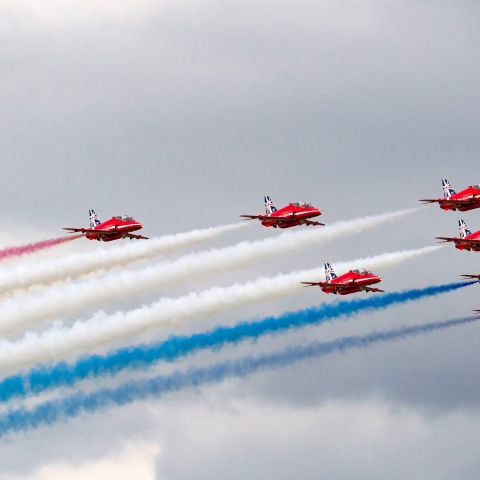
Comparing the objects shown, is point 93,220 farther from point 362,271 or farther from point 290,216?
point 362,271

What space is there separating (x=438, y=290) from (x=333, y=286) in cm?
970

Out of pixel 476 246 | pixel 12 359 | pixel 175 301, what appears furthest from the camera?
pixel 476 246

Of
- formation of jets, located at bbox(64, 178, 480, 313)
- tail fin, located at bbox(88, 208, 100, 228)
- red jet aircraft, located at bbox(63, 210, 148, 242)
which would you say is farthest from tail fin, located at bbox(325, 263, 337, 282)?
tail fin, located at bbox(88, 208, 100, 228)

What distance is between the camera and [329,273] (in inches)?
4188

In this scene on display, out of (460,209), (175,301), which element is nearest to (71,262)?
Answer: (175,301)

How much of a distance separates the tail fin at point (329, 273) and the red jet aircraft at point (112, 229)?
18.0 m

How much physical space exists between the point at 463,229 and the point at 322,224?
14969 mm

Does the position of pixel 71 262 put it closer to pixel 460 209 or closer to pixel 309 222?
pixel 309 222

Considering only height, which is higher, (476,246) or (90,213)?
(90,213)

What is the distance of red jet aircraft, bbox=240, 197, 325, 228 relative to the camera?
101750 mm

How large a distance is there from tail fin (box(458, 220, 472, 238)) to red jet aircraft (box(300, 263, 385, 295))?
10.6 meters

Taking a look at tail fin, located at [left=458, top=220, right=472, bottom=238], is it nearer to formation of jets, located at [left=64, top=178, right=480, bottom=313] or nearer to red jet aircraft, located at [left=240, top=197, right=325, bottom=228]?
formation of jets, located at [left=64, top=178, right=480, bottom=313]

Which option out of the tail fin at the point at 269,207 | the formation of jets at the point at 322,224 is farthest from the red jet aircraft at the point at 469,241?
the tail fin at the point at 269,207

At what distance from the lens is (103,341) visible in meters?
95.3
